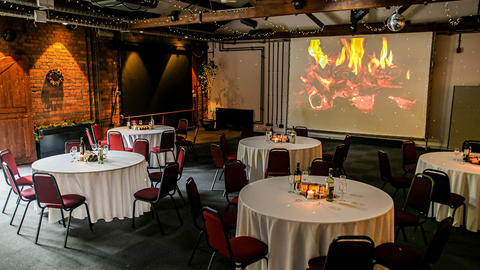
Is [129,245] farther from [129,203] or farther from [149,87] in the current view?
[149,87]

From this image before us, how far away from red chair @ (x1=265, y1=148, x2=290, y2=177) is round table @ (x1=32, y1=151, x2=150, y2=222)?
6.88ft

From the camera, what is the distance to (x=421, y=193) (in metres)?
4.25

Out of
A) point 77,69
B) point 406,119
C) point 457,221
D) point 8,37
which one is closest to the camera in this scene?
point 457,221

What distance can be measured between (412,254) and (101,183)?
12.8ft

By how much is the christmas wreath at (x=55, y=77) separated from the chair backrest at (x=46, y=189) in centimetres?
547

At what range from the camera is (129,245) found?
446cm

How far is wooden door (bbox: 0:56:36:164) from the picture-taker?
7.99m

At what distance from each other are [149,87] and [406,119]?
8.32m

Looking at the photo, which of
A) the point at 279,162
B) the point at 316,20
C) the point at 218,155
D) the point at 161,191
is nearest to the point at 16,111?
the point at 218,155

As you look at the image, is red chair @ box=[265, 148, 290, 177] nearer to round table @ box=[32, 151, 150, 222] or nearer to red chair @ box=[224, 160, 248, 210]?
red chair @ box=[224, 160, 248, 210]

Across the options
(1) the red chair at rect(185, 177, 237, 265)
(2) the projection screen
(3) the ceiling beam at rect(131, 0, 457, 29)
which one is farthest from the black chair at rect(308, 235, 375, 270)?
(2) the projection screen

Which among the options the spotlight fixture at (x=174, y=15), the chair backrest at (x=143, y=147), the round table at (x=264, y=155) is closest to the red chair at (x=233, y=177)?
the round table at (x=264, y=155)

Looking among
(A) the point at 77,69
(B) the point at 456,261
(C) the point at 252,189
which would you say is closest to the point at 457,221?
(B) the point at 456,261

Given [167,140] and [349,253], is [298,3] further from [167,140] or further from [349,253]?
[349,253]
